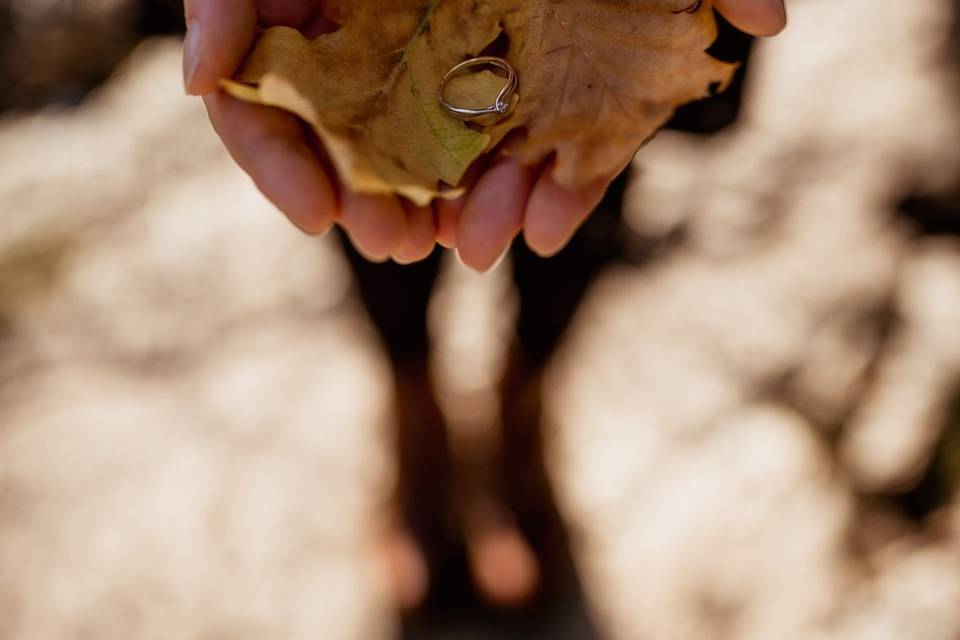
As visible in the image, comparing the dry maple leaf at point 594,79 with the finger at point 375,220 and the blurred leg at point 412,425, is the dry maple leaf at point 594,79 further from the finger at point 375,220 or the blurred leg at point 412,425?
the blurred leg at point 412,425

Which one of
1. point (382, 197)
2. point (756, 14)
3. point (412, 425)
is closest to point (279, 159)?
point (382, 197)

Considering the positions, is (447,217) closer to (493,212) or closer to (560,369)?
(493,212)

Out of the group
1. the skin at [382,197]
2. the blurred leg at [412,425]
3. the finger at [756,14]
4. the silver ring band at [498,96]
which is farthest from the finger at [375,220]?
the finger at [756,14]

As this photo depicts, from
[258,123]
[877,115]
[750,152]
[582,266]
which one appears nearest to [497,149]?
[258,123]

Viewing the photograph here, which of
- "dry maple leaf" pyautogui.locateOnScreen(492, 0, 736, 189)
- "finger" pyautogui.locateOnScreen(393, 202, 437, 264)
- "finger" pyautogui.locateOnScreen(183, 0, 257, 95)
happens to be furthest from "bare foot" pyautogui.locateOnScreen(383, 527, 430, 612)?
"finger" pyautogui.locateOnScreen(183, 0, 257, 95)

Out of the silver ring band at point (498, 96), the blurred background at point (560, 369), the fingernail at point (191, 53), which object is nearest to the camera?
the fingernail at point (191, 53)

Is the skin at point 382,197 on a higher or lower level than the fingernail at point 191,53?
lower

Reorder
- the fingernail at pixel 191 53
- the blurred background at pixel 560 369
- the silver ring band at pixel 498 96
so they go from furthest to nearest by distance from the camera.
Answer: the blurred background at pixel 560 369 < the silver ring band at pixel 498 96 < the fingernail at pixel 191 53
